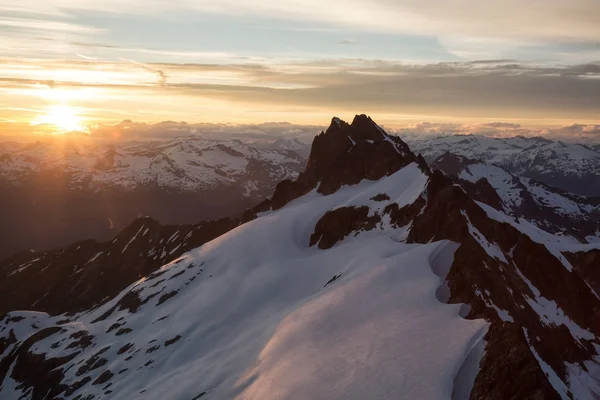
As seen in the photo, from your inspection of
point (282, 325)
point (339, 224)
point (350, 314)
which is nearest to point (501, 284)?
point (350, 314)

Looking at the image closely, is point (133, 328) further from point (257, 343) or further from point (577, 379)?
point (577, 379)

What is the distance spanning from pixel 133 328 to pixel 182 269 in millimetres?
25145

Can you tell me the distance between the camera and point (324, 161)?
187m

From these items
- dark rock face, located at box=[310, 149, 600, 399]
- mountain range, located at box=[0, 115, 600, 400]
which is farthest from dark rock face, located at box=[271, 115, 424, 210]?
dark rock face, located at box=[310, 149, 600, 399]

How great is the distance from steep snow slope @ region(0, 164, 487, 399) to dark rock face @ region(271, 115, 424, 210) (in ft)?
26.2

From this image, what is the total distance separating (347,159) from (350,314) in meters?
114

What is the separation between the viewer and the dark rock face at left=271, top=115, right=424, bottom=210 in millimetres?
166750

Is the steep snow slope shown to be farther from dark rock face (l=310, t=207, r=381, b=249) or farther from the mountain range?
dark rock face (l=310, t=207, r=381, b=249)

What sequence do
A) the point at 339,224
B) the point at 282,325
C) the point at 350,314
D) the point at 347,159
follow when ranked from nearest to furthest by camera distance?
1. the point at 350,314
2. the point at 282,325
3. the point at 339,224
4. the point at 347,159

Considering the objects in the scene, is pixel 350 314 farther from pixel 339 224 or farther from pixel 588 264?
pixel 588 264

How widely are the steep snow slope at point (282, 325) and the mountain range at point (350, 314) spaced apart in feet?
1.02

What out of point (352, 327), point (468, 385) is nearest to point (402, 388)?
point (468, 385)

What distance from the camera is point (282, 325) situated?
244 feet

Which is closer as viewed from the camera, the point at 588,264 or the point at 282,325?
the point at 282,325
